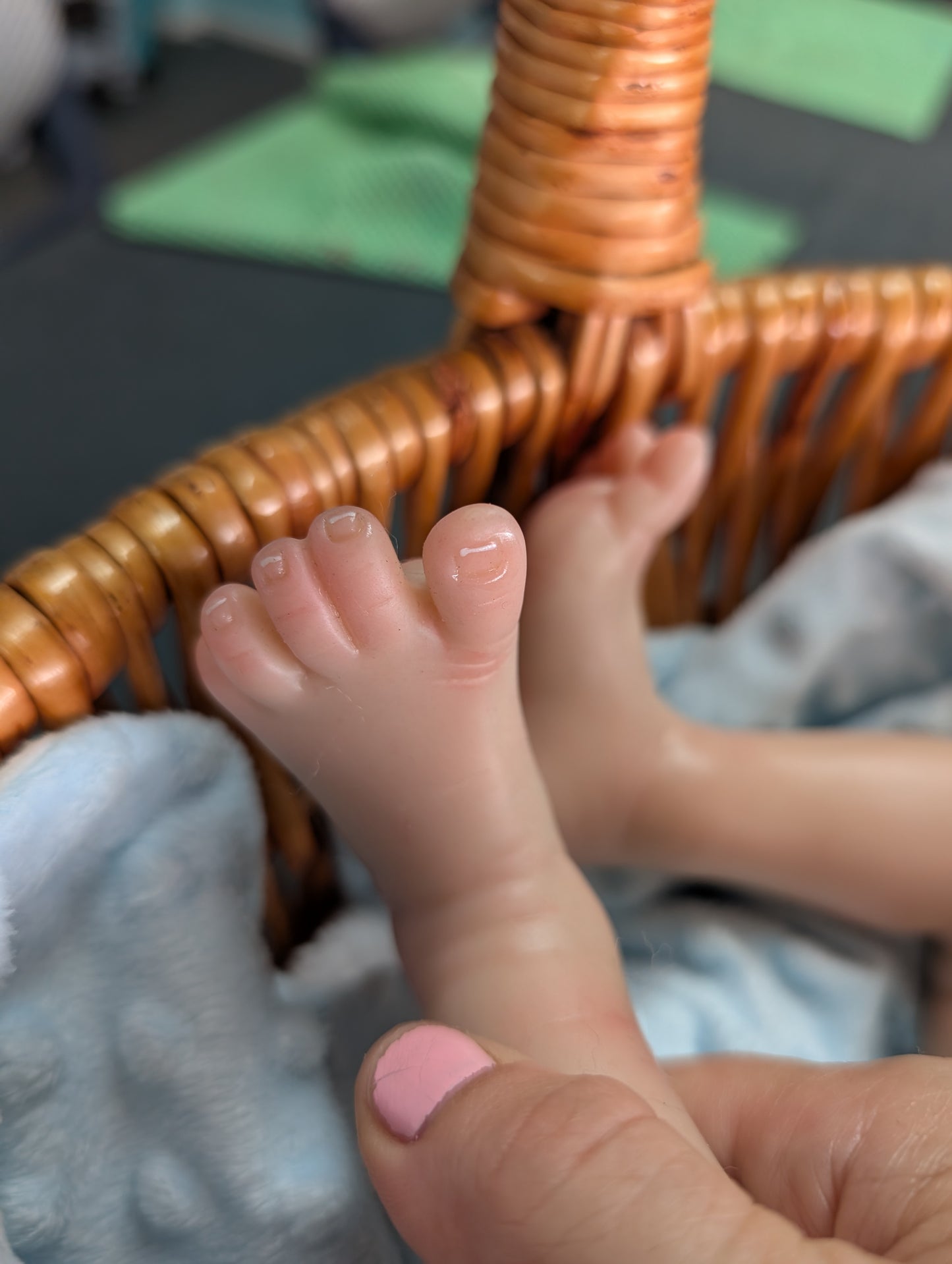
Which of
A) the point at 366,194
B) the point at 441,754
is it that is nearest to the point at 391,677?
the point at 441,754

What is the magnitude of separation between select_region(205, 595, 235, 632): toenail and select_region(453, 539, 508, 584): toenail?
0.20 ft

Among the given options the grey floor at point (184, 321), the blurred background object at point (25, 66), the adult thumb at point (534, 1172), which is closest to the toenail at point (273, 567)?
the adult thumb at point (534, 1172)

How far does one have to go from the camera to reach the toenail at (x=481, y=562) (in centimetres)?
27

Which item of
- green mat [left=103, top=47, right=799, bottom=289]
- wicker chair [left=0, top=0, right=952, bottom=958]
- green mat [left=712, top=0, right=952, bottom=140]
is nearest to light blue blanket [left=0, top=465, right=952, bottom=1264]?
wicker chair [left=0, top=0, right=952, bottom=958]

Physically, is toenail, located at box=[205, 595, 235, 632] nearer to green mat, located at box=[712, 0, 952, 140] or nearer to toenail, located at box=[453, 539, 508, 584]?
toenail, located at box=[453, 539, 508, 584]

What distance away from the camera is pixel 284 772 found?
39cm

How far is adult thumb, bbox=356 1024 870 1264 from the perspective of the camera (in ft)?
0.71

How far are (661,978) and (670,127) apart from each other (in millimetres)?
311

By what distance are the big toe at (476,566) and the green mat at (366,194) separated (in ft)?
2.52

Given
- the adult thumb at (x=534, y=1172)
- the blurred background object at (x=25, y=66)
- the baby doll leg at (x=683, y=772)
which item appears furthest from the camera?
the blurred background object at (x=25, y=66)

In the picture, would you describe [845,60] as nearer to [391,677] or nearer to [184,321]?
[184,321]

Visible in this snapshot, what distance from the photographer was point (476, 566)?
27 cm

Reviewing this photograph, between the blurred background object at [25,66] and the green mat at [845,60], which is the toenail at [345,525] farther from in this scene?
the green mat at [845,60]

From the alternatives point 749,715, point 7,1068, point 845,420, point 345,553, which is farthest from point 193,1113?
point 845,420
